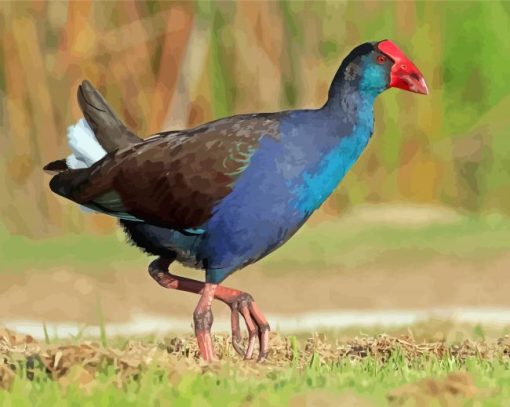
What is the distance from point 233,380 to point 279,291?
4.76 metres

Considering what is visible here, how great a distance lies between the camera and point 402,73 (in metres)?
7.20

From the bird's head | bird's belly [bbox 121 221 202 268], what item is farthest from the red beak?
bird's belly [bbox 121 221 202 268]

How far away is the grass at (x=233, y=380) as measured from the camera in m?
5.31

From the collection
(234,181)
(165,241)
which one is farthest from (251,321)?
(234,181)

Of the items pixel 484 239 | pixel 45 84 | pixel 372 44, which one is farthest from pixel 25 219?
pixel 372 44

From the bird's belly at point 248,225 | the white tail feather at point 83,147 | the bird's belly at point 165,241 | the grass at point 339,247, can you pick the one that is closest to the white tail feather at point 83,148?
the white tail feather at point 83,147

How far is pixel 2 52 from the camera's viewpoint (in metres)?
12.7

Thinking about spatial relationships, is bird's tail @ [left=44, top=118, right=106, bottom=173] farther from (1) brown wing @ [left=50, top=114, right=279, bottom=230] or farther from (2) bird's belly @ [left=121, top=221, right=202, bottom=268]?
(2) bird's belly @ [left=121, top=221, right=202, bottom=268]

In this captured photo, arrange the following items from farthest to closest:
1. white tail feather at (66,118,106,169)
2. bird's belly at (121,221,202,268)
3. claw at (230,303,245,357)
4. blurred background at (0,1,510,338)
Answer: blurred background at (0,1,510,338) → white tail feather at (66,118,106,169) → claw at (230,303,245,357) → bird's belly at (121,221,202,268)

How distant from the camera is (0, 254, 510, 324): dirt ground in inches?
394

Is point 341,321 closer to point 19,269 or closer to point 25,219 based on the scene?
point 19,269

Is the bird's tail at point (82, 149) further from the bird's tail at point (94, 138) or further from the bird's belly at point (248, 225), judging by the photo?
the bird's belly at point (248, 225)

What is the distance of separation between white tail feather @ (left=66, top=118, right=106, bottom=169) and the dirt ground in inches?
97.7

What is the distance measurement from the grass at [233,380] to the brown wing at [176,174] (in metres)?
0.67
